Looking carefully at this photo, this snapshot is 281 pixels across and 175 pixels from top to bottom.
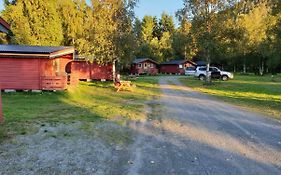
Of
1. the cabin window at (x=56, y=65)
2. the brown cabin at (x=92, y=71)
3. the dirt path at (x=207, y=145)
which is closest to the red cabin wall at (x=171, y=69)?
the brown cabin at (x=92, y=71)

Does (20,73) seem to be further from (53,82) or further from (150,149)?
(150,149)

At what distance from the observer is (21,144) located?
809 cm

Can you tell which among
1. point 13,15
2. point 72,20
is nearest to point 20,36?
point 13,15

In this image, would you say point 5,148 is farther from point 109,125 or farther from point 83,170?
point 109,125

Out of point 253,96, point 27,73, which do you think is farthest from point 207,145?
point 27,73

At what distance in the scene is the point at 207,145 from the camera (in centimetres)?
798

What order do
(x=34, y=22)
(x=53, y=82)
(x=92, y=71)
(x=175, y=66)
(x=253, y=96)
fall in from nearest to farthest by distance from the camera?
1. (x=253, y=96)
2. (x=53, y=82)
3. (x=92, y=71)
4. (x=34, y=22)
5. (x=175, y=66)

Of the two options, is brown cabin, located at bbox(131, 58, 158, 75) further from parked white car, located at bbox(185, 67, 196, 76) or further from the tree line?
the tree line

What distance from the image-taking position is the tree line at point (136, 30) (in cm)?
3079

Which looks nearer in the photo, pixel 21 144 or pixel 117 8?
pixel 21 144

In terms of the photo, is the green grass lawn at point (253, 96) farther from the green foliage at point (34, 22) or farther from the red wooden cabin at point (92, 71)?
the green foliage at point (34, 22)

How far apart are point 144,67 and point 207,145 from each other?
57.5 metres

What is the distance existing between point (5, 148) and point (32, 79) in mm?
15497

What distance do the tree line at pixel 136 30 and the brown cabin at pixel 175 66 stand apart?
3357 mm
